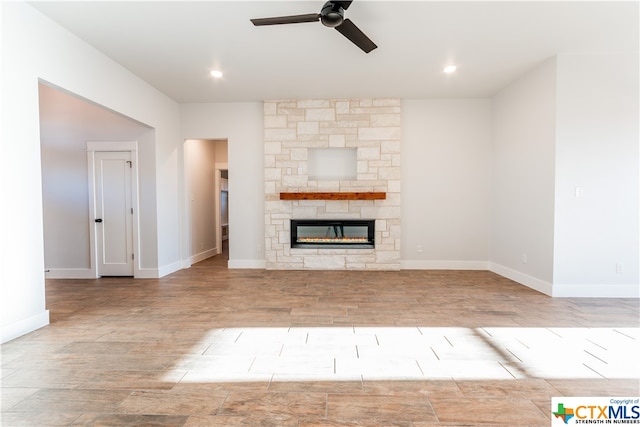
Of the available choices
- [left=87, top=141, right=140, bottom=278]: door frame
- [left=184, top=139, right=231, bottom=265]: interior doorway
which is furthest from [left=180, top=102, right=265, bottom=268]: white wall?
[left=87, top=141, right=140, bottom=278]: door frame

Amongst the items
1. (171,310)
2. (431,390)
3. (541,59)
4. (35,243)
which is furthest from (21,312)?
(541,59)

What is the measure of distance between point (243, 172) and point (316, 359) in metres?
4.10

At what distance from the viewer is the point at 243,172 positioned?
5.67 meters

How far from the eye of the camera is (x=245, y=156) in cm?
567

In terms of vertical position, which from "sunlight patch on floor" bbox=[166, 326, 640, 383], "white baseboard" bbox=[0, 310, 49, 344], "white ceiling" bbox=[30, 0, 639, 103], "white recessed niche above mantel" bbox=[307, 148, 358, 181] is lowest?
"sunlight patch on floor" bbox=[166, 326, 640, 383]

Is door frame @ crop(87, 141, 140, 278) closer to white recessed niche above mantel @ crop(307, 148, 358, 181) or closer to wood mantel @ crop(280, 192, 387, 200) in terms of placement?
wood mantel @ crop(280, 192, 387, 200)

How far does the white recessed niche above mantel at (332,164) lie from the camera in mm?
5648

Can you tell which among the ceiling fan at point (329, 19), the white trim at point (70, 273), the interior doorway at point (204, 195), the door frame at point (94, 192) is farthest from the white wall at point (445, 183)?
the white trim at point (70, 273)

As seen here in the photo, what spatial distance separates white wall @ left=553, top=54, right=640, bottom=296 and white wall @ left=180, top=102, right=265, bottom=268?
4393 millimetres

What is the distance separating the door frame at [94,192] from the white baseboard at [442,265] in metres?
4.40

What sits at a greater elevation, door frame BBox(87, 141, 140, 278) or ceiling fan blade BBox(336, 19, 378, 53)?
ceiling fan blade BBox(336, 19, 378, 53)

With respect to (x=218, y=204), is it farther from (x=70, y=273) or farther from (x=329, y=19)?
(x=329, y=19)

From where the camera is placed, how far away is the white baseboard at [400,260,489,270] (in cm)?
548

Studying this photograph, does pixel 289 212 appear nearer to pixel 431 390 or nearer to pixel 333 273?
pixel 333 273
